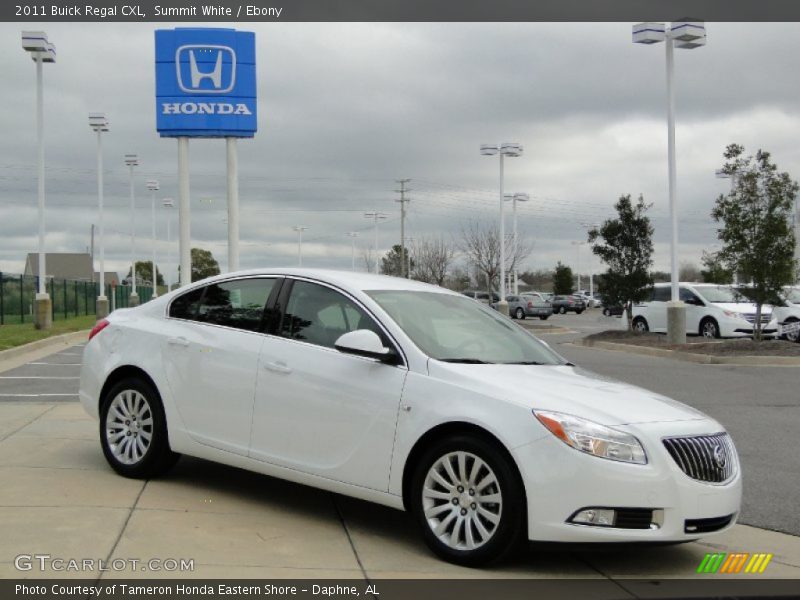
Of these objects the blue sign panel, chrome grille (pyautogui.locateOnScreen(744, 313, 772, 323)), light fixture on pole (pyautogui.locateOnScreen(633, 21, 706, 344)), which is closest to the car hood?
the blue sign panel

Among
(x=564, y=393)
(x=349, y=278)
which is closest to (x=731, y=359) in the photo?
Answer: (x=349, y=278)

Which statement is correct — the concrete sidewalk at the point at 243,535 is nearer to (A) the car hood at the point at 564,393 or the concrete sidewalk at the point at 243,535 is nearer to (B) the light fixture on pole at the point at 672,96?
(A) the car hood at the point at 564,393

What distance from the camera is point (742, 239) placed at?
2147 cm

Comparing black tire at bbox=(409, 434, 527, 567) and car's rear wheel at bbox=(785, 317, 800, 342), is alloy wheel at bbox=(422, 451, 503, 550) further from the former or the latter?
car's rear wheel at bbox=(785, 317, 800, 342)

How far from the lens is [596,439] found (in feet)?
16.3

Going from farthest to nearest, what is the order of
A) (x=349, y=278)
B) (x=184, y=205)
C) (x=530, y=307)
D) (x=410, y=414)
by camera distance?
(x=530, y=307), (x=184, y=205), (x=349, y=278), (x=410, y=414)

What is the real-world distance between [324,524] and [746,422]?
685 cm

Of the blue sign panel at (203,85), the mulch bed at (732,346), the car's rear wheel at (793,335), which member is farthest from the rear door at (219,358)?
the car's rear wheel at (793,335)

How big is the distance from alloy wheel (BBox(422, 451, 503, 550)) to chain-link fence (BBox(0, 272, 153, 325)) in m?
30.1

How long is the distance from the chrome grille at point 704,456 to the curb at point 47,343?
1657cm

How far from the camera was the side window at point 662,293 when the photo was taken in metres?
27.6

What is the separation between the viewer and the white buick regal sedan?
500 cm

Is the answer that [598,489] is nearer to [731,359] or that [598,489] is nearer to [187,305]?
[187,305]

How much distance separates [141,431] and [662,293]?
22.9 metres
